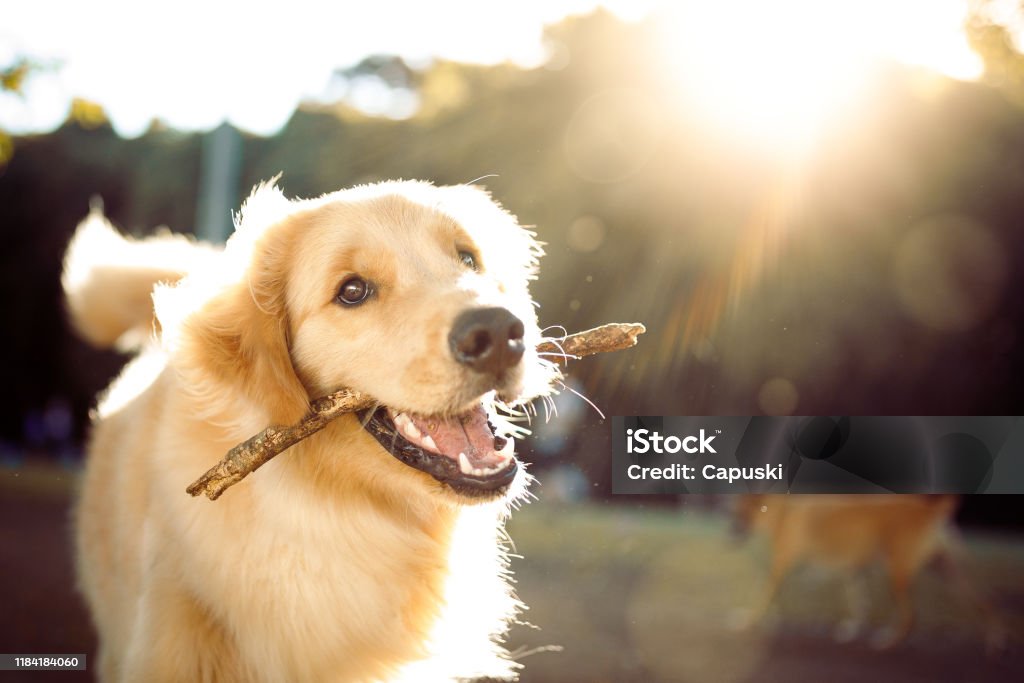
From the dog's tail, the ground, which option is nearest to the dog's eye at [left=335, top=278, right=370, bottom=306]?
the dog's tail

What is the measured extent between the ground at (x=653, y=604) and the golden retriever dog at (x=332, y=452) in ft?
6.96

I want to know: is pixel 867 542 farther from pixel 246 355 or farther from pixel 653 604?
pixel 246 355

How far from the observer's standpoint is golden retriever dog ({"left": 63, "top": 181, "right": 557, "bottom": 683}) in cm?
235

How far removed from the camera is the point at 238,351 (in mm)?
2428

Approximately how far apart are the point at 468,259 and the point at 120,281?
82.8 inches

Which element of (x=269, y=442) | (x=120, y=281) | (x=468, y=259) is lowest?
(x=269, y=442)

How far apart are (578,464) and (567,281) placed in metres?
1.96

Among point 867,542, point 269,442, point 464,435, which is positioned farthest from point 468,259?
point 867,542

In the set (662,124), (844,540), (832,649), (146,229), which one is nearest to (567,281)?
(662,124)

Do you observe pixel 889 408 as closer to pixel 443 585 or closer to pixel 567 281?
pixel 567 281

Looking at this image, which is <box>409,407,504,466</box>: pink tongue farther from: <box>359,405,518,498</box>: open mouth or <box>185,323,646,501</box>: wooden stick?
<box>185,323,646,501</box>: wooden stick

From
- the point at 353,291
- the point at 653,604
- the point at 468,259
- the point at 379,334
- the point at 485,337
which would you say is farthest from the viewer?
the point at 653,604

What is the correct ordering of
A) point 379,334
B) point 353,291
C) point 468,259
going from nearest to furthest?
1. point 379,334
2. point 353,291
3. point 468,259

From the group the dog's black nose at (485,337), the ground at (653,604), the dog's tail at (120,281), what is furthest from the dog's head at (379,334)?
the ground at (653,604)
